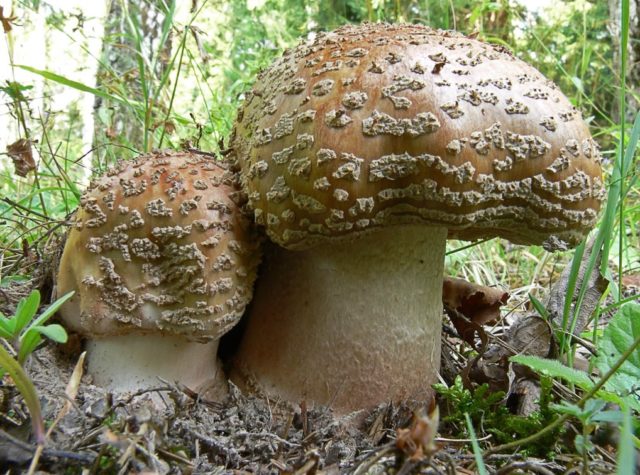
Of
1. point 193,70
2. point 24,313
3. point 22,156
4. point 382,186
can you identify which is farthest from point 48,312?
point 193,70

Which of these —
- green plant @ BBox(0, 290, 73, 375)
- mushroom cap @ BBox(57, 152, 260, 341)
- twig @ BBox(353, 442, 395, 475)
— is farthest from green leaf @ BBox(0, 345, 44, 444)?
twig @ BBox(353, 442, 395, 475)

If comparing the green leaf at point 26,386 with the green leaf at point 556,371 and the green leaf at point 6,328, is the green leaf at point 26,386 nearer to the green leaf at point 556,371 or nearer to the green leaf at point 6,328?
the green leaf at point 6,328

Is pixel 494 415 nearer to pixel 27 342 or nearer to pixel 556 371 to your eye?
pixel 556 371

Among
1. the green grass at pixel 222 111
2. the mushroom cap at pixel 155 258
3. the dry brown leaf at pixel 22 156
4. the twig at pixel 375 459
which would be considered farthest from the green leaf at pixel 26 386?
the dry brown leaf at pixel 22 156

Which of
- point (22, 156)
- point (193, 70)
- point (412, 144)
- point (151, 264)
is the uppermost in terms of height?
point (193, 70)

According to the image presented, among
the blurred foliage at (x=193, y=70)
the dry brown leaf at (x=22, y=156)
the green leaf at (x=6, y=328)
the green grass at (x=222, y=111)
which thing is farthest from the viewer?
the blurred foliage at (x=193, y=70)

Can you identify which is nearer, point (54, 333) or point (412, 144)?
point (54, 333)
